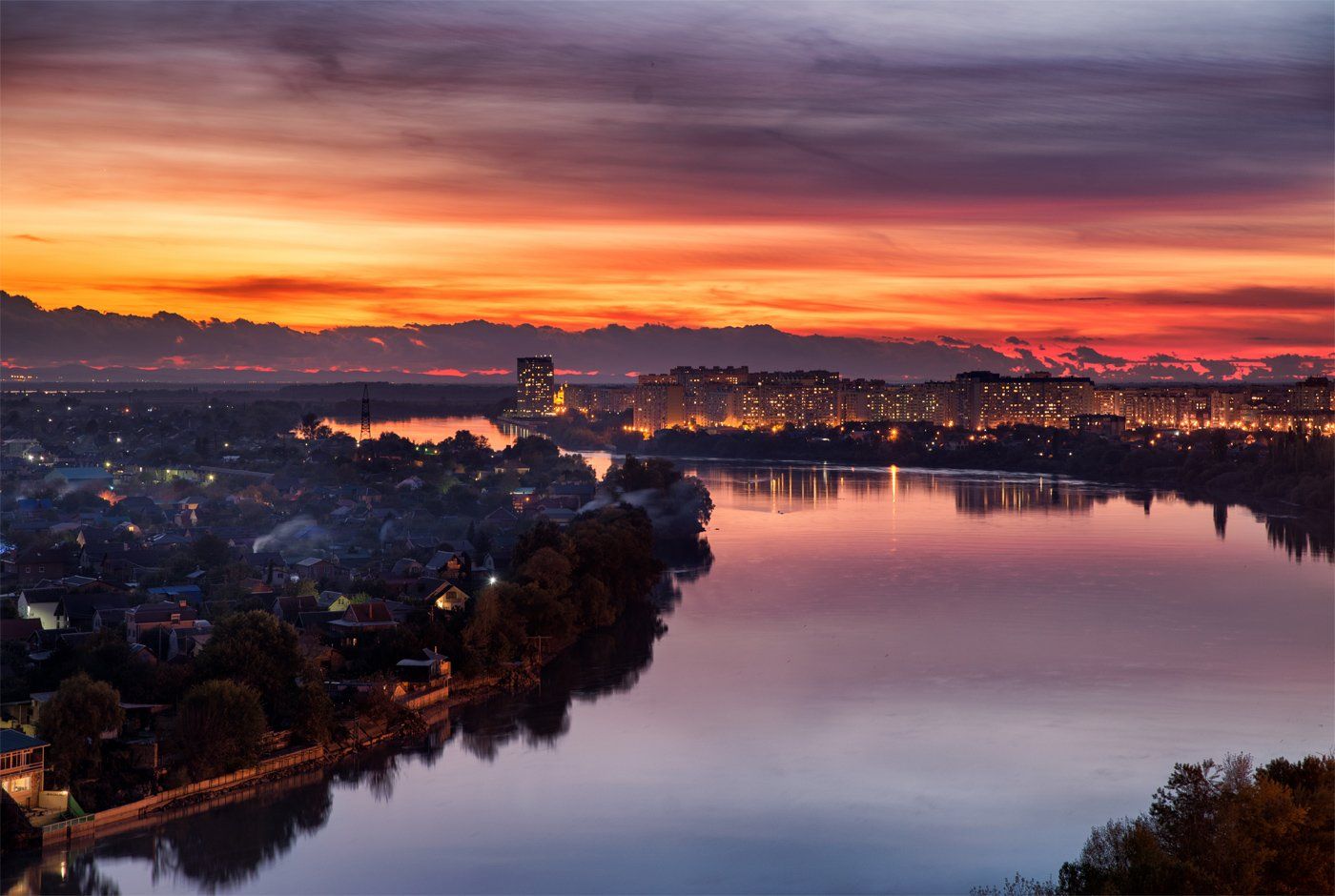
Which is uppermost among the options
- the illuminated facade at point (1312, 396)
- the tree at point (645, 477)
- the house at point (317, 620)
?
the illuminated facade at point (1312, 396)

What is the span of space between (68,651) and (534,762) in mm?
2029

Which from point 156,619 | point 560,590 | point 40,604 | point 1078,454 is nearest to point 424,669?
point 156,619

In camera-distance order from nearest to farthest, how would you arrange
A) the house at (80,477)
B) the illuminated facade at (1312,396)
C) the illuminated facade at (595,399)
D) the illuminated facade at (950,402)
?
the house at (80,477) → the illuminated facade at (1312,396) → the illuminated facade at (950,402) → the illuminated facade at (595,399)

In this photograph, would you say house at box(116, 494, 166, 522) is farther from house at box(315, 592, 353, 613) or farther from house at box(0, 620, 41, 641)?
house at box(0, 620, 41, 641)

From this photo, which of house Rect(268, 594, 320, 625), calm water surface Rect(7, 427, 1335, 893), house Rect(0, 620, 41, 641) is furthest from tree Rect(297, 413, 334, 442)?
house Rect(0, 620, 41, 641)

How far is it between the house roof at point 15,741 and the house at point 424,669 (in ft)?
5.95

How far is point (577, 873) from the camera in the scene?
14.0 ft

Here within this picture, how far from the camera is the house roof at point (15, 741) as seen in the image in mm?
4516

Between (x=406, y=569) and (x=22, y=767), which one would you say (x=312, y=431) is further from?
(x=22, y=767)

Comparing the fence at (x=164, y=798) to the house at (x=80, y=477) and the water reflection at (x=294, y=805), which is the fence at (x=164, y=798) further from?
the house at (x=80, y=477)

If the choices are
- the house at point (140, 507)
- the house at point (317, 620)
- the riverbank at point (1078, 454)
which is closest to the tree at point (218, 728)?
the house at point (317, 620)

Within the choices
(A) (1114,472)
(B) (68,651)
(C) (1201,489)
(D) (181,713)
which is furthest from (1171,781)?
(A) (1114,472)

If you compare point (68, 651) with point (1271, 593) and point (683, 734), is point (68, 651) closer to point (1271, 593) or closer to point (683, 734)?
point (683, 734)

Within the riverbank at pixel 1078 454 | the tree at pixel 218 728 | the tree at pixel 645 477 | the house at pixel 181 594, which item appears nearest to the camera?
the tree at pixel 218 728
